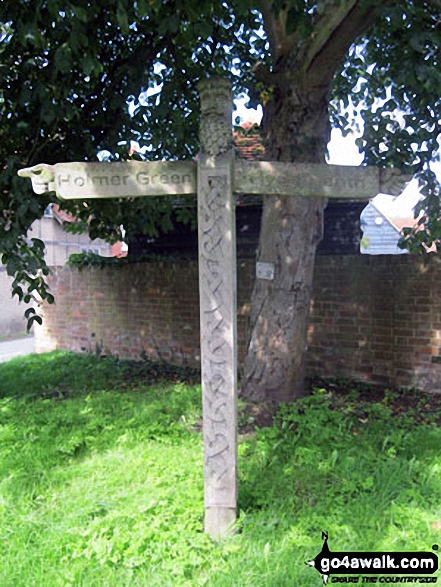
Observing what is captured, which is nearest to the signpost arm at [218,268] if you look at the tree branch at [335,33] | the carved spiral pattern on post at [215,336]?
the carved spiral pattern on post at [215,336]

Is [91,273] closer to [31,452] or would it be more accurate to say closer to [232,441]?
[31,452]

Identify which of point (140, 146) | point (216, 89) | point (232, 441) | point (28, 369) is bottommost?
point (28, 369)

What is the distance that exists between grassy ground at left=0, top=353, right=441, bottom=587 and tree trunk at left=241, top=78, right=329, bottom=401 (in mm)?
426

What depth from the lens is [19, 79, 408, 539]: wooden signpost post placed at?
8.93 feet

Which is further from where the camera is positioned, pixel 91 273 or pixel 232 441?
pixel 91 273

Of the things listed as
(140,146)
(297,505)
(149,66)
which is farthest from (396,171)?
(140,146)

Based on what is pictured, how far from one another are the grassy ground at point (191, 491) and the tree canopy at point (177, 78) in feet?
6.05

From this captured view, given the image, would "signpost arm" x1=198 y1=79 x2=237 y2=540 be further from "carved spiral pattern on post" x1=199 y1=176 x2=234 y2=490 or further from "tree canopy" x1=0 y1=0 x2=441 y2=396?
Answer: "tree canopy" x1=0 y1=0 x2=441 y2=396

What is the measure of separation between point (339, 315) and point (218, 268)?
13.4ft

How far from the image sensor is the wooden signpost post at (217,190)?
272cm

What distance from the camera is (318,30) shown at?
14.8ft

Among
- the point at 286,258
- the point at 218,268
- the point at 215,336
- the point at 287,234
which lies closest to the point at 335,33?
the point at 287,234

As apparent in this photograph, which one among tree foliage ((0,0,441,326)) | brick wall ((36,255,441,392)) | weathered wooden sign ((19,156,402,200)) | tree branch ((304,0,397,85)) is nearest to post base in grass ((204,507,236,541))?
weathered wooden sign ((19,156,402,200))

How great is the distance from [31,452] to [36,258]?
1919mm
